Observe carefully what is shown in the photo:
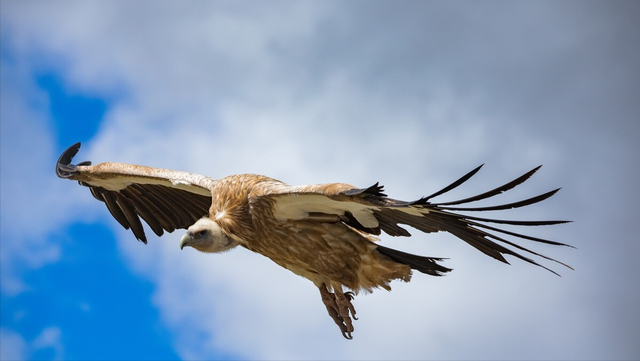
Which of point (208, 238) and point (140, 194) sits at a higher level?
point (140, 194)

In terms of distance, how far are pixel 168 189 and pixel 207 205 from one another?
541 mm

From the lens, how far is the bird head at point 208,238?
9078 mm

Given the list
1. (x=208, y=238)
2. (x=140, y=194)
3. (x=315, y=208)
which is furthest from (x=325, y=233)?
(x=140, y=194)

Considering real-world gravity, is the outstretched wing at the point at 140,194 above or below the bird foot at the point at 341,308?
above

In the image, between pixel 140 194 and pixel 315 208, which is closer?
pixel 315 208

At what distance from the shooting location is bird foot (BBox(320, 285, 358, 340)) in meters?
8.97

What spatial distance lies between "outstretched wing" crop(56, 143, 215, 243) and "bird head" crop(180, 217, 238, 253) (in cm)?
125

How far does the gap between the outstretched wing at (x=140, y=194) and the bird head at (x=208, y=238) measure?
4.10ft

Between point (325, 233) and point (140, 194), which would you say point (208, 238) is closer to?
point (325, 233)

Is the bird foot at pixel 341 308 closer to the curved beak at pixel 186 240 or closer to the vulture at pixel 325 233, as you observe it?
the vulture at pixel 325 233

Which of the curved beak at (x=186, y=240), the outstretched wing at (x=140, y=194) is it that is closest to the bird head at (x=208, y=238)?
the curved beak at (x=186, y=240)

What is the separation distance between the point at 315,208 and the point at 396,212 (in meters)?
0.82

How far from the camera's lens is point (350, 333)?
9062 millimetres

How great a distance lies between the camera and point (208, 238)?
909 centimetres
